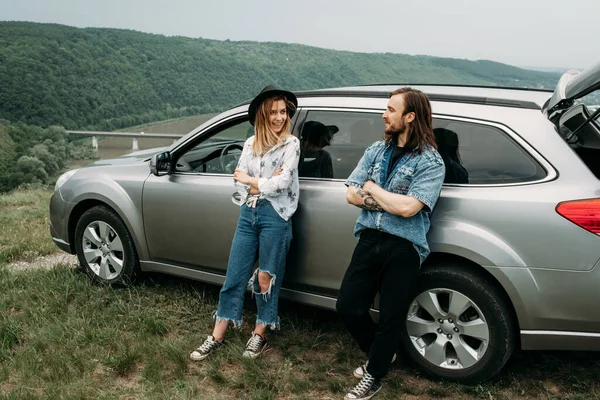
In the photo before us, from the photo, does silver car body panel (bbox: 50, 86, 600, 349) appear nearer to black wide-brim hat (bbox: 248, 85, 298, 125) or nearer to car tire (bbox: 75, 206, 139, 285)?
black wide-brim hat (bbox: 248, 85, 298, 125)

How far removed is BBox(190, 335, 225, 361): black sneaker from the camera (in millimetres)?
3430

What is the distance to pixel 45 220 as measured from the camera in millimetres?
8109

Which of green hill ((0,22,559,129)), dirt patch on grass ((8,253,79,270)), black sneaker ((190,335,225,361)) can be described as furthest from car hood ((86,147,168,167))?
green hill ((0,22,559,129))

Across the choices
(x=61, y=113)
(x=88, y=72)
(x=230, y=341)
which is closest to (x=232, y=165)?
(x=230, y=341)

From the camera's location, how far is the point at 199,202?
154 inches

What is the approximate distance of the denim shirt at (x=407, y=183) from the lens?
2750 millimetres

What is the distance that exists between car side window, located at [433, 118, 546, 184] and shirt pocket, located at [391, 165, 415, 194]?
0.34 metres

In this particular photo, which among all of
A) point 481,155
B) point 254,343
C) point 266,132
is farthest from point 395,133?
point 254,343

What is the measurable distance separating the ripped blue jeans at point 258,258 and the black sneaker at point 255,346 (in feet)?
0.31

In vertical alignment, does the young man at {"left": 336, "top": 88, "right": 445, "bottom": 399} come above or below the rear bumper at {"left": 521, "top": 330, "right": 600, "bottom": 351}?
above

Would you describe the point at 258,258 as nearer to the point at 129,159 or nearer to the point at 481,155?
the point at 481,155

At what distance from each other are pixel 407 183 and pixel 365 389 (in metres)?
1.11

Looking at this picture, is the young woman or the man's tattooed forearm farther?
the young woman

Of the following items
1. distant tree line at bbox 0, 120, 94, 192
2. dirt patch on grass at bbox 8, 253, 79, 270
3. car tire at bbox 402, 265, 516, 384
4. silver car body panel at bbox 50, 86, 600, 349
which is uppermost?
silver car body panel at bbox 50, 86, 600, 349
